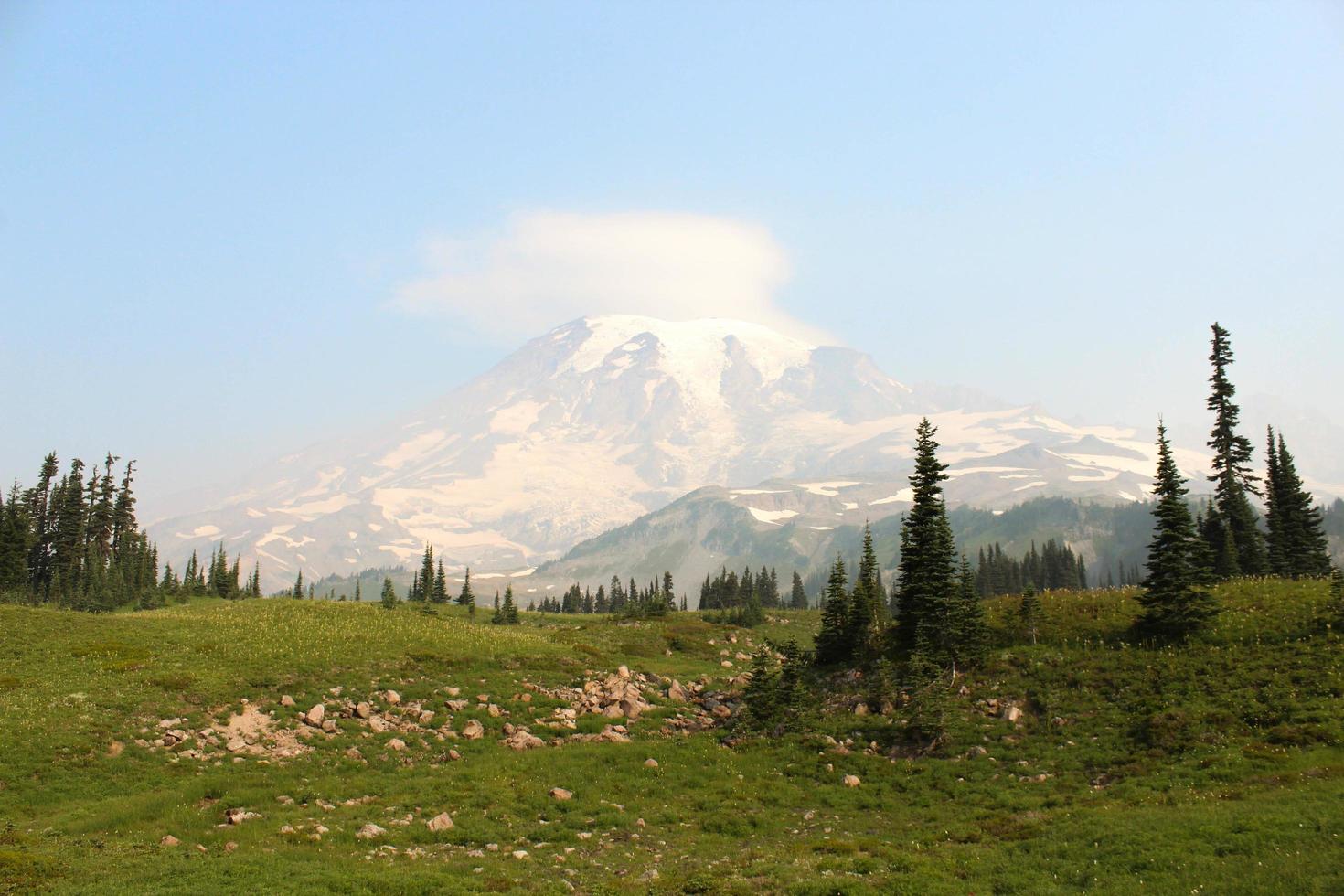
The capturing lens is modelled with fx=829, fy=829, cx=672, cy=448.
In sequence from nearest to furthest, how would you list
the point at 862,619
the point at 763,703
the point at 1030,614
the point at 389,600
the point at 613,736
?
the point at 763,703
the point at 613,736
the point at 1030,614
the point at 862,619
the point at 389,600

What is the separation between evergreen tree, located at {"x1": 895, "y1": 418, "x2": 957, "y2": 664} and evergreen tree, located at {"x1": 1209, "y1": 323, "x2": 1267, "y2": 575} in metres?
27.8

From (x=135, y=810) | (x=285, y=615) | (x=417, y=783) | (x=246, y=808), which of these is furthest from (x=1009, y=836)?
(x=285, y=615)

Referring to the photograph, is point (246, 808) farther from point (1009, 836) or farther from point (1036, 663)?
point (1036, 663)

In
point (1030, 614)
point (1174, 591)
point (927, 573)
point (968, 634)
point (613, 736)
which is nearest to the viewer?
point (1174, 591)

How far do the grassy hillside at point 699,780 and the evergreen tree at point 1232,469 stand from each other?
78.1 feet

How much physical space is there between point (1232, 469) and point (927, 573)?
122 ft

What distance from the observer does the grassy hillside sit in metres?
23.6

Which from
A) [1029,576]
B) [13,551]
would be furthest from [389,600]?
[1029,576]

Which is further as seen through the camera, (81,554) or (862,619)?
(81,554)

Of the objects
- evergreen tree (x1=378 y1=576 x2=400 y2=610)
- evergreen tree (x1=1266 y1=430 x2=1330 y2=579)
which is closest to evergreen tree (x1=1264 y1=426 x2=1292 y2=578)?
evergreen tree (x1=1266 y1=430 x2=1330 y2=579)

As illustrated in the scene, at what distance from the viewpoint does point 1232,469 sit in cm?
6888

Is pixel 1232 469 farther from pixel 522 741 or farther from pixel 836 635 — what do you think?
pixel 522 741

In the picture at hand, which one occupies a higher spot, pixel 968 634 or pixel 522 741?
pixel 968 634

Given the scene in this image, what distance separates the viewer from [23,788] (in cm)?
3347
